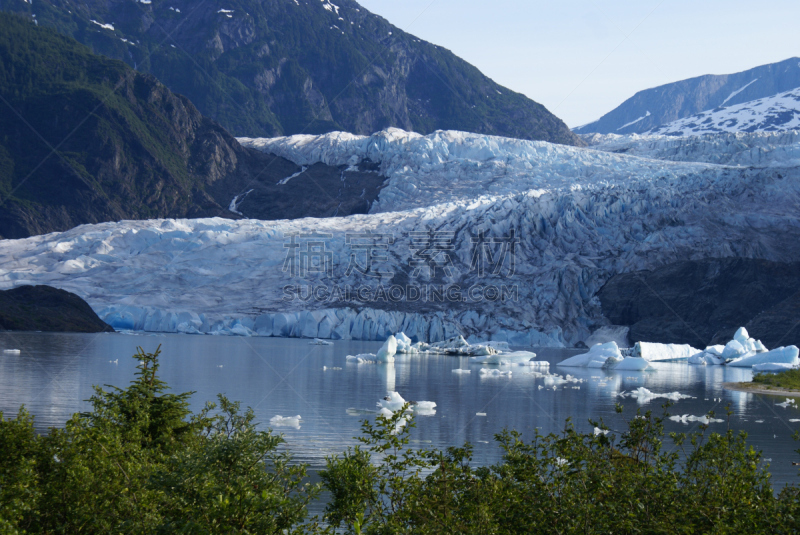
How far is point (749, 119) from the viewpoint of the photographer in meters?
140

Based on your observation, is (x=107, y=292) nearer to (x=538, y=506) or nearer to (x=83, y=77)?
(x=538, y=506)

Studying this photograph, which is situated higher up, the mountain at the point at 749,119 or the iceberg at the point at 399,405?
the mountain at the point at 749,119

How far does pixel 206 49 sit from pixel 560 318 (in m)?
136

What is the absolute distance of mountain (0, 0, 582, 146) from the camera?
15388 cm

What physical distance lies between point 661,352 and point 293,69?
13957cm

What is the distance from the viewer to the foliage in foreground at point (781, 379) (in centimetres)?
2939

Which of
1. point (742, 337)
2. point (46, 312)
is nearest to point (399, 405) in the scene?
point (742, 337)

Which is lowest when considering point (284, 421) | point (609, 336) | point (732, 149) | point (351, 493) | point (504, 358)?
point (284, 421)

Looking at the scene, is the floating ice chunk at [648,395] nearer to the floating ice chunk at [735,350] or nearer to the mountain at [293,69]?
the floating ice chunk at [735,350]

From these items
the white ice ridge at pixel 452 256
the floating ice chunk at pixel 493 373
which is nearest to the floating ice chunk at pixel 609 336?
the white ice ridge at pixel 452 256

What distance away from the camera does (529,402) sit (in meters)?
22.0

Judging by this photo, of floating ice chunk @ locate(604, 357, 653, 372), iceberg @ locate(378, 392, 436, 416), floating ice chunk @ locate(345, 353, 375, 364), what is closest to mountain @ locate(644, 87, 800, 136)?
floating ice chunk @ locate(604, 357, 653, 372)

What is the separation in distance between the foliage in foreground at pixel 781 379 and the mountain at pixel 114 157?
6033 centimetres

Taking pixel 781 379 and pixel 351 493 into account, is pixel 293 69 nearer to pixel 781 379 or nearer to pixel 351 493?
pixel 781 379
